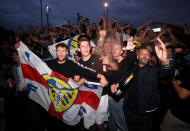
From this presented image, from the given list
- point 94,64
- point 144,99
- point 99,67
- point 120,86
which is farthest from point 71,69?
point 144,99

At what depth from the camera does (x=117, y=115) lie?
2621 mm

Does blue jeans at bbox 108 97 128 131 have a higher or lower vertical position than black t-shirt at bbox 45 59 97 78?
lower

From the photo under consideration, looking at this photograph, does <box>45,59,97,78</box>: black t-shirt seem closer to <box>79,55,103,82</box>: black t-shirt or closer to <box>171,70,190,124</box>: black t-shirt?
<box>79,55,103,82</box>: black t-shirt

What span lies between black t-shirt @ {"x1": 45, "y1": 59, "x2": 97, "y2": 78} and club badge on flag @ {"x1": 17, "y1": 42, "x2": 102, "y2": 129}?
0.17 metres

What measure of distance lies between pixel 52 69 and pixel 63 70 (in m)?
0.30

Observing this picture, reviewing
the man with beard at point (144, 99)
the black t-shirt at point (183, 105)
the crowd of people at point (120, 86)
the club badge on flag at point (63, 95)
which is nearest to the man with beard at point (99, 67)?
the crowd of people at point (120, 86)

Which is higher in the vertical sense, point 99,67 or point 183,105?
point 99,67

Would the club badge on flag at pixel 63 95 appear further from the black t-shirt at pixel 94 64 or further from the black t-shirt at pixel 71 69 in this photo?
the black t-shirt at pixel 94 64

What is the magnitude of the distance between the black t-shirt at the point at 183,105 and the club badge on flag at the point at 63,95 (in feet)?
4.95

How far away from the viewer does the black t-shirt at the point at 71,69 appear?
2.63 m

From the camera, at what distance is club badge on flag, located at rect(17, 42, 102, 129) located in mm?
2602

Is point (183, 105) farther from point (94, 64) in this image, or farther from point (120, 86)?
point (94, 64)

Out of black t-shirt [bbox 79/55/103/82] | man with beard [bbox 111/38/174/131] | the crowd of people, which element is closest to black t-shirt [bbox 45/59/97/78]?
the crowd of people

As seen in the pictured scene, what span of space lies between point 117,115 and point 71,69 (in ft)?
5.32
